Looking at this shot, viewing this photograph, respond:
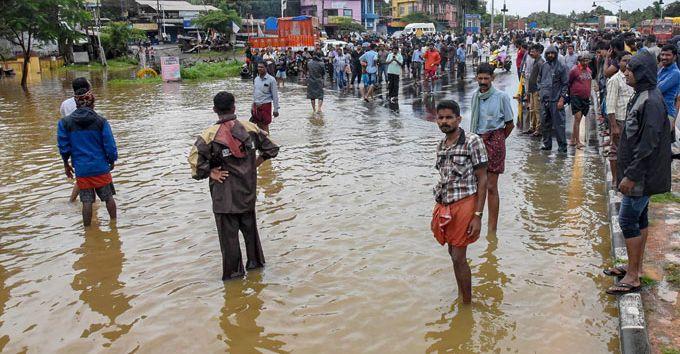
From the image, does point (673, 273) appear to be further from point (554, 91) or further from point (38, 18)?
point (38, 18)

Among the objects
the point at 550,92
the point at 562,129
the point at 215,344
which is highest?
the point at 550,92

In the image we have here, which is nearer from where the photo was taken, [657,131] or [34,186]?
[657,131]

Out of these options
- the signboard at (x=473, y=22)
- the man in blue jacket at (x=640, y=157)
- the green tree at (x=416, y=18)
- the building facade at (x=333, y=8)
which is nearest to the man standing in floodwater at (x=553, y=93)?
the man in blue jacket at (x=640, y=157)

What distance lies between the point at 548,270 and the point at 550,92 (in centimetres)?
520

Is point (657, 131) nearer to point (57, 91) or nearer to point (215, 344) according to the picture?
point (215, 344)

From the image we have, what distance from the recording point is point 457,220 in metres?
4.37

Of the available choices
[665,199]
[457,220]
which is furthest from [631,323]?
[665,199]

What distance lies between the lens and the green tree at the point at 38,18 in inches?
1020

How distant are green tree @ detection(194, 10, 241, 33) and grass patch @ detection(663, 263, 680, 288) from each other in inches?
2160

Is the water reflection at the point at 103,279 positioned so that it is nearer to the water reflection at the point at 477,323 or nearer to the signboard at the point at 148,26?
the water reflection at the point at 477,323

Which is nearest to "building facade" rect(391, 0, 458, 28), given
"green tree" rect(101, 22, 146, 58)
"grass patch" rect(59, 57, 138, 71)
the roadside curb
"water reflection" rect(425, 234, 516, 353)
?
"green tree" rect(101, 22, 146, 58)

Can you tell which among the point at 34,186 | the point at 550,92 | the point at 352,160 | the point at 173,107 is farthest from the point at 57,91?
the point at 550,92

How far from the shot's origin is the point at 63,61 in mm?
42906

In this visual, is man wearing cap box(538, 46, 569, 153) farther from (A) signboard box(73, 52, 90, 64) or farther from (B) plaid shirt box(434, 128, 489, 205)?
(A) signboard box(73, 52, 90, 64)
